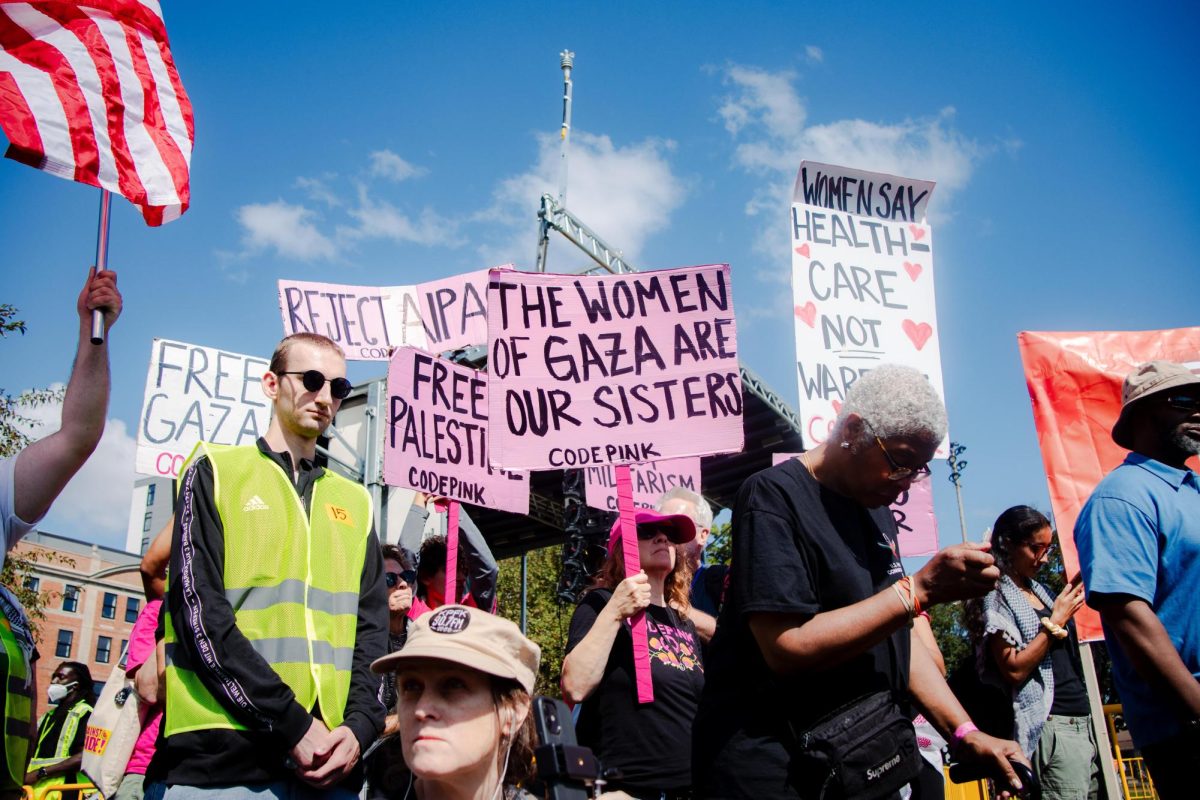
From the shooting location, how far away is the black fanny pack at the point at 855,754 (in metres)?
2.46

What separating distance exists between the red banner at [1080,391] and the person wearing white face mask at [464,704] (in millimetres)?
5051

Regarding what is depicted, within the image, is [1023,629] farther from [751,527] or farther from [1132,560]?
[751,527]

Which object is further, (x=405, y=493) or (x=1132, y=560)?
(x=405, y=493)

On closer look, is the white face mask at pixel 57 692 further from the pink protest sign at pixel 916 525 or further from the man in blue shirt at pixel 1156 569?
the man in blue shirt at pixel 1156 569

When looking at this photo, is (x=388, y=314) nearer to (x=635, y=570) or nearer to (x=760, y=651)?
(x=635, y=570)

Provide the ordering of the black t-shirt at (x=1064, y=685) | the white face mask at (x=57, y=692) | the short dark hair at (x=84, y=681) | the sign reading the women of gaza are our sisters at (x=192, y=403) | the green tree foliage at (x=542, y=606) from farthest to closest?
the green tree foliage at (x=542, y=606) → the sign reading the women of gaza are our sisters at (x=192, y=403) → the white face mask at (x=57, y=692) → the short dark hair at (x=84, y=681) → the black t-shirt at (x=1064, y=685)

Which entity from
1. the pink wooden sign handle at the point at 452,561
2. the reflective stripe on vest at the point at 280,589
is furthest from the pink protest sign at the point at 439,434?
the reflective stripe on vest at the point at 280,589

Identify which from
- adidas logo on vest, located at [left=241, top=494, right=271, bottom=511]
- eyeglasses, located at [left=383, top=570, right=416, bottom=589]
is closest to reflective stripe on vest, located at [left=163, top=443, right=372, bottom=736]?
adidas logo on vest, located at [left=241, top=494, right=271, bottom=511]

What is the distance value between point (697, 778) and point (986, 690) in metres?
2.50

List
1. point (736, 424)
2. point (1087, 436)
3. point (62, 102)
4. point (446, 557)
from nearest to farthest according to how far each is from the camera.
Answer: point (62, 102) → point (736, 424) → point (446, 557) → point (1087, 436)

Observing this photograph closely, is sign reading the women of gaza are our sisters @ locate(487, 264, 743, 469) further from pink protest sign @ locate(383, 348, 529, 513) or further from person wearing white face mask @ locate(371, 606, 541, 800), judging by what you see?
person wearing white face mask @ locate(371, 606, 541, 800)

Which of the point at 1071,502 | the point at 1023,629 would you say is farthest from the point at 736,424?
the point at 1071,502

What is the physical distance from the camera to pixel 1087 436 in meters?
6.82

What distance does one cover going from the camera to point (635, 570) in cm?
412
